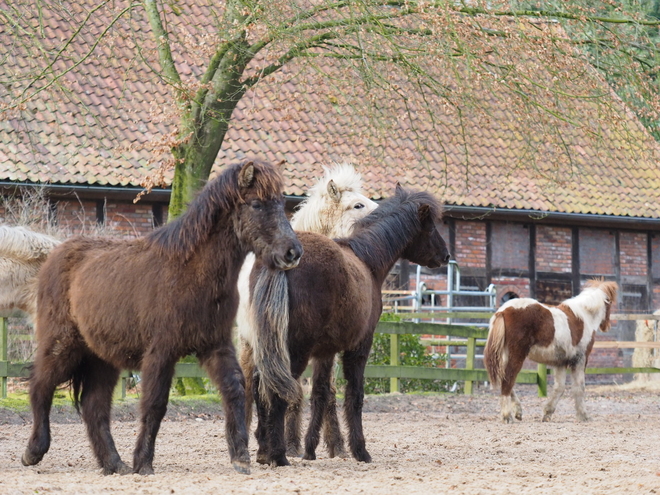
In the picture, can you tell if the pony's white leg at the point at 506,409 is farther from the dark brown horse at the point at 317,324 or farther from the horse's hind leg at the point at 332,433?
the horse's hind leg at the point at 332,433

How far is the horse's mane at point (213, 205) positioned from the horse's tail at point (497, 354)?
20.6 feet

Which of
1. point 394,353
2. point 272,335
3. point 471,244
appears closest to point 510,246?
point 471,244

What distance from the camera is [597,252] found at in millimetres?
22984

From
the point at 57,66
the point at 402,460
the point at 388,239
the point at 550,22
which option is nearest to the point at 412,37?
the point at 550,22

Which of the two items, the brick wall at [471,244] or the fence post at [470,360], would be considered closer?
the fence post at [470,360]

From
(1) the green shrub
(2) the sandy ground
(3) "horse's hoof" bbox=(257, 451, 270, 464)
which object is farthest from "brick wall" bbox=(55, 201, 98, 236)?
(3) "horse's hoof" bbox=(257, 451, 270, 464)

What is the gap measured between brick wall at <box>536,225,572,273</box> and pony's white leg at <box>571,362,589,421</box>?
9924mm

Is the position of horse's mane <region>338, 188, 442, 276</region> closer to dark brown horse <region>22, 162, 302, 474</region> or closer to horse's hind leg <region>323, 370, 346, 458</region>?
horse's hind leg <region>323, 370, 346, 458</region>

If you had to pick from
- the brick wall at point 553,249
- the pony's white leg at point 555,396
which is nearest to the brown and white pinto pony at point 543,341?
the pony's white leg at point 555,396

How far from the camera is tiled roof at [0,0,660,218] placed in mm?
16266

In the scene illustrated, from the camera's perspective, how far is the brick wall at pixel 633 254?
23297 millimetres

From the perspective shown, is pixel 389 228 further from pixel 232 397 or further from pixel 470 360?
pixel 470 360

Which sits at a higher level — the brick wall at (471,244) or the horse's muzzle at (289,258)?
the brick wall at (471,244)

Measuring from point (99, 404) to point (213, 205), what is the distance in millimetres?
1656
